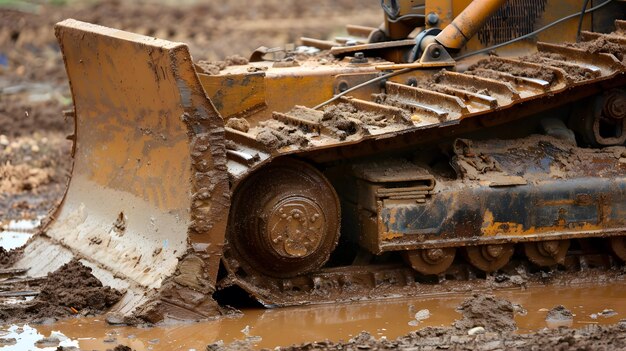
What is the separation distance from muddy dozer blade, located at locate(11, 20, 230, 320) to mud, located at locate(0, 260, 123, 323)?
0.12m

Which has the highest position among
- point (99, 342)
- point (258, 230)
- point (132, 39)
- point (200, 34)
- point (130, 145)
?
point (200, 34)

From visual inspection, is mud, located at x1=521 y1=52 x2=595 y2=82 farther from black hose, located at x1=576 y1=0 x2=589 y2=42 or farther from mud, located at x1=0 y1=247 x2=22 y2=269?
mud, located at x1=0 y1=247 x2=22 y2=269

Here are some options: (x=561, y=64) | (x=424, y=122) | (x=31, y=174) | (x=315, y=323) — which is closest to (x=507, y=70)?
(x=561, y=64)

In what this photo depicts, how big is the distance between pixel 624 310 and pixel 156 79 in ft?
10.5

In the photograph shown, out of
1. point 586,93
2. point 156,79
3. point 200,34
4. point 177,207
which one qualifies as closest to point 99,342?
point 177,207

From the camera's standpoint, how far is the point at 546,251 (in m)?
9.05

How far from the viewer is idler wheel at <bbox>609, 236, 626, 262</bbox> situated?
923 cm

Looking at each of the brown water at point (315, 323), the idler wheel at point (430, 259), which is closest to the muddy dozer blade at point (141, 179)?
the brown water at point (315, 323)

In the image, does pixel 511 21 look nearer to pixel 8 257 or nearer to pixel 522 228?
pixel 522 228

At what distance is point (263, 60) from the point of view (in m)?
10.3

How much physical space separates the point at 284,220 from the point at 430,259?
1041 mm

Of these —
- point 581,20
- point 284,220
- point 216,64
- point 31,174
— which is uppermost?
point 581,20

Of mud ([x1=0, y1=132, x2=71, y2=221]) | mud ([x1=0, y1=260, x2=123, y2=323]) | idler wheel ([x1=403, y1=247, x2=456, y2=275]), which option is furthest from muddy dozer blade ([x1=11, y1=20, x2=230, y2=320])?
mud ([x1=0, y1=132, x2=71, y2=221])

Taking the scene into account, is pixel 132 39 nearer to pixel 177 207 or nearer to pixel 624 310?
pixel 177 207
